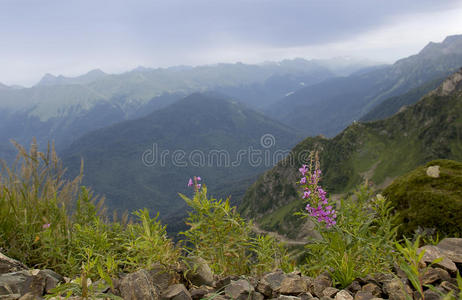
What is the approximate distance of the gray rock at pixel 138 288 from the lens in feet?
10.4

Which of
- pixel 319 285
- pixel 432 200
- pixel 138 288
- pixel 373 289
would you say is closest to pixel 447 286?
pixel 373 289

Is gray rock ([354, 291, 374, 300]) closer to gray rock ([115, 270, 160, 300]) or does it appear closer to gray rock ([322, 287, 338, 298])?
gray rock ([322, 287, 338, 298])

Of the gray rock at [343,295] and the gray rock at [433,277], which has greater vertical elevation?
the gray rock at [433,277]

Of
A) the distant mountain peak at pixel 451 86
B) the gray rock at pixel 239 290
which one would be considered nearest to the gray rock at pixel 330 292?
the gray rock at pixel 239 290

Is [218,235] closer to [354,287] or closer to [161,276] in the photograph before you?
[161,276]

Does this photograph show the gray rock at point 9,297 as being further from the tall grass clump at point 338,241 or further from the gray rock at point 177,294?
the tall grass clump at point 338,241

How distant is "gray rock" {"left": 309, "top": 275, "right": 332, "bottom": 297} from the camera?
140 inches

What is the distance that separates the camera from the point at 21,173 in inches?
209

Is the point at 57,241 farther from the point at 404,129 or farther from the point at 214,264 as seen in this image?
the point at 404,129

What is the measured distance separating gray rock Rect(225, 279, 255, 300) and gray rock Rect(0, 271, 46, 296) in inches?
88.8

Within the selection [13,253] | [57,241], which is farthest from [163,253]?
[13,253]

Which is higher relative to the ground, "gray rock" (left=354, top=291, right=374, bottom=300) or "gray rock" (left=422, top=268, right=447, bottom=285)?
"gray rock" (left=422, top=268, right=447, bottom=285)

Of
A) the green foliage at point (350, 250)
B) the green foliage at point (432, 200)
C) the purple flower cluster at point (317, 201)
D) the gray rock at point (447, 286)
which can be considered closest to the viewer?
the gray rock at point (447, 286)

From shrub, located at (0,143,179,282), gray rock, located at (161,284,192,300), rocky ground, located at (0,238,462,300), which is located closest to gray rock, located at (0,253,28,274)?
rocky ground, located at (0,238,462,300)
